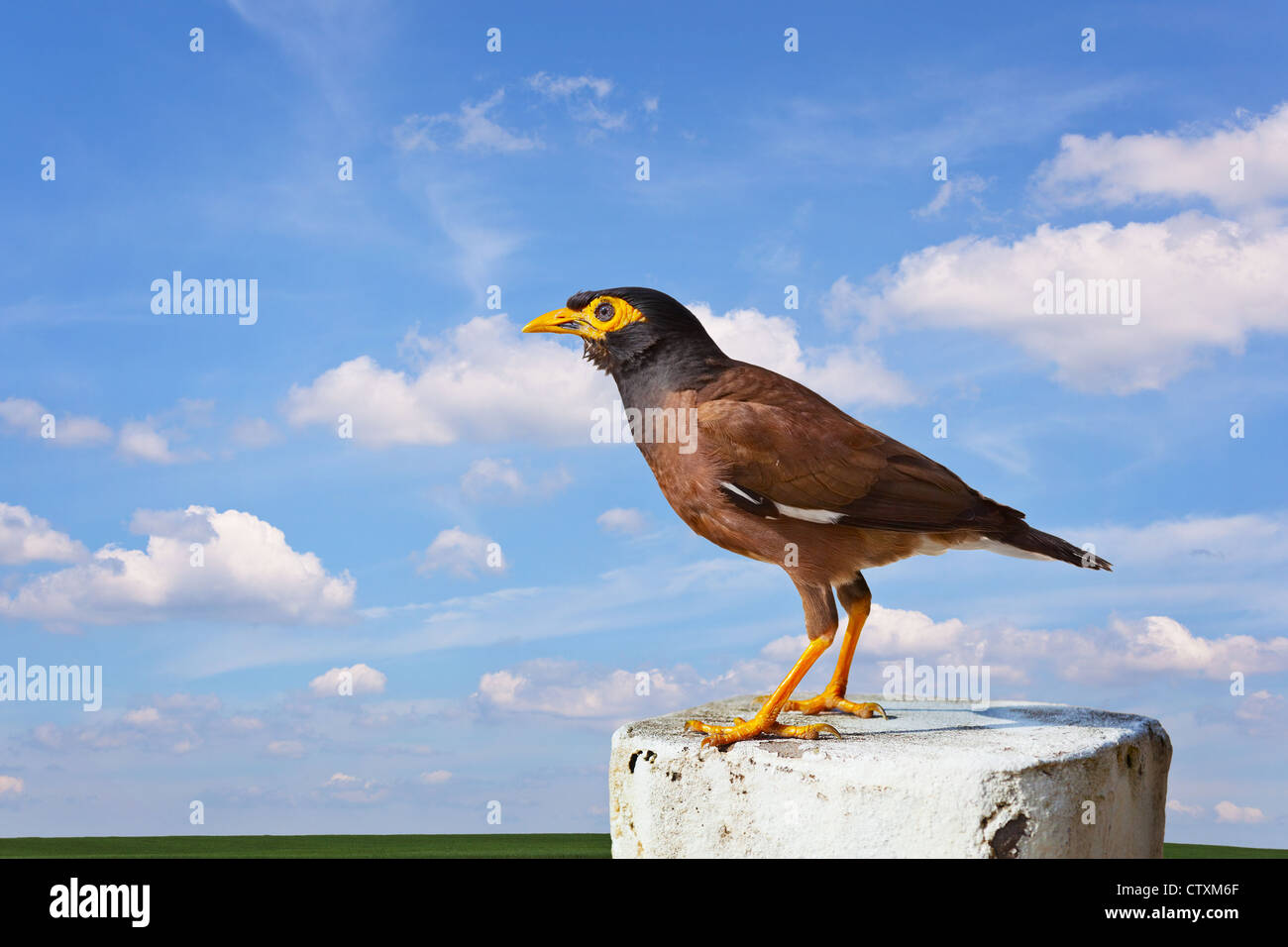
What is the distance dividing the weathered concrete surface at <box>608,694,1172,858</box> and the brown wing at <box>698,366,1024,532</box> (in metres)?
1.24

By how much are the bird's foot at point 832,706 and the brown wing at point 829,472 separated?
5.23 feet

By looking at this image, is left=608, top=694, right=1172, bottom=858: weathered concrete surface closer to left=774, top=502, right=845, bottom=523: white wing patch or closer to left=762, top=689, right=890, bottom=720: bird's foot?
left=762, top=689, right=890, bottom=720: bird's foot

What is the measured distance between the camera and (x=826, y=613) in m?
6.04

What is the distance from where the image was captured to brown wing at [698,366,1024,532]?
19.0 feet

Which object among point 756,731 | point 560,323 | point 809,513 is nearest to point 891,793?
point 756,731

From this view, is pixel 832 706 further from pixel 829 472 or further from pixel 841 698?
pixel 829 472

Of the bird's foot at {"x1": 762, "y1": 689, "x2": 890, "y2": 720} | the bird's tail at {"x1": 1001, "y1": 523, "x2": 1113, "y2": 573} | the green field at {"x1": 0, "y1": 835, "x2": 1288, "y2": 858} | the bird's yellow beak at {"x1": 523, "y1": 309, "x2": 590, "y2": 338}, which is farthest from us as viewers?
the green field at {"x1": 0, "y1": 835, "x2": 1288, "y2": 858}

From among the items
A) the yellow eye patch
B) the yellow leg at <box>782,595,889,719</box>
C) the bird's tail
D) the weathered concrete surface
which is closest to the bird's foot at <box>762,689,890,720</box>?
the yellow leg at <box>782,595,889,719</box>

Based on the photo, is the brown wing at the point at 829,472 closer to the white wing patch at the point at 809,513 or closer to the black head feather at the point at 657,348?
the white wing patch at the point at 809,513
